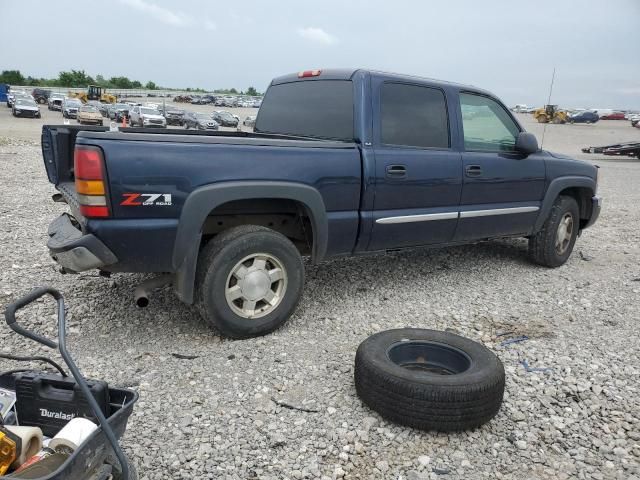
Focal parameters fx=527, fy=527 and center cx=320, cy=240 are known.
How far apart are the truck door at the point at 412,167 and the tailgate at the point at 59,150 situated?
228cm

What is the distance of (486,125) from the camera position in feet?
16.5

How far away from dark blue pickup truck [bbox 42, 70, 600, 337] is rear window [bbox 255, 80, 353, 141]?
0.01m

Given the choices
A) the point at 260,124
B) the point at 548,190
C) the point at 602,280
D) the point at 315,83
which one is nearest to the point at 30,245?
the point at 260,124

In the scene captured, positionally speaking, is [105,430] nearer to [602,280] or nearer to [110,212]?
[110,212]

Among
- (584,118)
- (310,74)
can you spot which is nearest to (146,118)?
(310,74)

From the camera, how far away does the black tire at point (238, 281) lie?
11.4 feet

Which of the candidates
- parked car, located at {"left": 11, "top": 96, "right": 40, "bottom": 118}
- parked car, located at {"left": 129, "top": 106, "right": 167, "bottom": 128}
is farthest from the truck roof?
parked car, located at {"left": 11, "top": 96, "right": 40, "bottom": 118}

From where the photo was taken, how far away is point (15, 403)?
7.22ft

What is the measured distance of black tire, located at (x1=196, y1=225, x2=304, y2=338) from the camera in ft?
11.4

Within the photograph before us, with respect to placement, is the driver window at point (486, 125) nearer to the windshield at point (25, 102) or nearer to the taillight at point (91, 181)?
the taillight at point (91, 181)

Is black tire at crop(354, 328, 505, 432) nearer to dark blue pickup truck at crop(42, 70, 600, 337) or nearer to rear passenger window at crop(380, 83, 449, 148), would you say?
dark blue pickup truck at crop(42, 70, 600, 337)

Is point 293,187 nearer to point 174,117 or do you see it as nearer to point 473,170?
point 473,170

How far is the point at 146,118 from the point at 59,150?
31846 millimetres

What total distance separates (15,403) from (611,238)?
7.70 m
